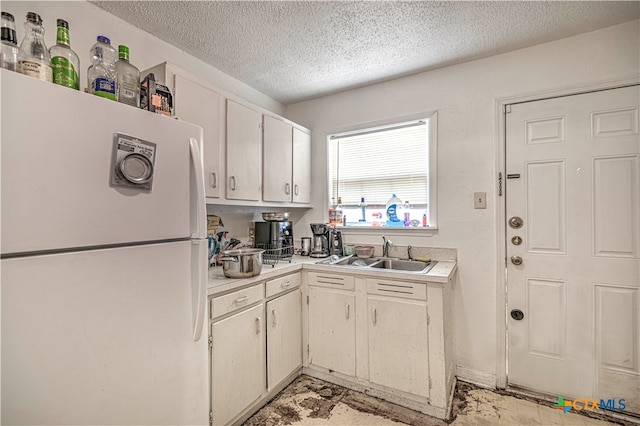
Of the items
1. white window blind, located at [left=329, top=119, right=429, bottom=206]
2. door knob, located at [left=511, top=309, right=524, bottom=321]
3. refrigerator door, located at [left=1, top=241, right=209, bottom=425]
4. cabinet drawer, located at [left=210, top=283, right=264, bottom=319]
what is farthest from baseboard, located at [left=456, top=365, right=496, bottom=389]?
refrigerator door, located at [left=1, top=241, right=209, bottom=425]

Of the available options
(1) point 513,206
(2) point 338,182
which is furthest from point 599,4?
(2) point 338,182

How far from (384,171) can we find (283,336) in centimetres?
164

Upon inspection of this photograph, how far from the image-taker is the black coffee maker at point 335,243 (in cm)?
269

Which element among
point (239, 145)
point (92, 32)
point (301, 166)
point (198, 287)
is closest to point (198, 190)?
point (198, 287)

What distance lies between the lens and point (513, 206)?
2.11 meters

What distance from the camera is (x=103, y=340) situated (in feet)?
2.97

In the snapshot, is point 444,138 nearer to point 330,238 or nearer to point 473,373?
point 330,238

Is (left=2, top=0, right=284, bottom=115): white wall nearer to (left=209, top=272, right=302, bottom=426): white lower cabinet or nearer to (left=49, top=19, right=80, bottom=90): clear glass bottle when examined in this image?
(left=49, top=19, right=80, bottom=90): clear glass bottle

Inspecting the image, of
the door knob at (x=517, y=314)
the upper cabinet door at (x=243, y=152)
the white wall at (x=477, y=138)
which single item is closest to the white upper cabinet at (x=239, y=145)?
the upper cabinet door at (x=243, y=152)

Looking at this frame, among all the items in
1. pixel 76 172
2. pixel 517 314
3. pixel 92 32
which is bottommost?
pixel 517 314

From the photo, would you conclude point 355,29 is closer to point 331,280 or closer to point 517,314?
point 331,280

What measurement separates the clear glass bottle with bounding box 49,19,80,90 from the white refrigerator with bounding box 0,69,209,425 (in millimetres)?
245

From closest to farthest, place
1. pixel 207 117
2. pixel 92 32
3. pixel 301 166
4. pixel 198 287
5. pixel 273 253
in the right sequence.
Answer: pixel 198 287, pixel 92 32, pixel 207 117, pixel 273 253, pixel 301 166

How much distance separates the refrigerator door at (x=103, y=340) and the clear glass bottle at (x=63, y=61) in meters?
0.63
